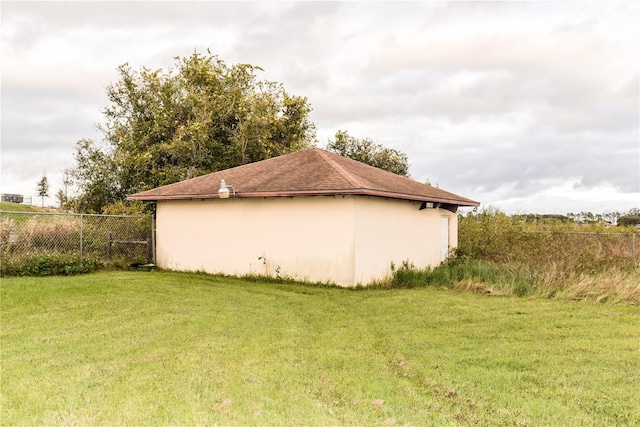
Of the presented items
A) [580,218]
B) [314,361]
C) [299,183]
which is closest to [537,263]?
[299,183]

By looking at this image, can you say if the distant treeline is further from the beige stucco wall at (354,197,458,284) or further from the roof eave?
the beige stucco wall at (354,197,458,284)

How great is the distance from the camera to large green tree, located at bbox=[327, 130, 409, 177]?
93.5 ft

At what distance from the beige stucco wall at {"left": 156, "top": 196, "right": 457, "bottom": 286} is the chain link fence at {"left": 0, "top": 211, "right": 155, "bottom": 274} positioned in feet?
2.57

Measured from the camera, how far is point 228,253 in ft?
42.1

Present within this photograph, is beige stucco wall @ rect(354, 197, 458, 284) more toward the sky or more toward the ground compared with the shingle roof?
more toward the ground

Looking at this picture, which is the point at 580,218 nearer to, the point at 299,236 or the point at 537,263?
the point at 537,263

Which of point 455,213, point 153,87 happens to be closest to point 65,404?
point 455,213

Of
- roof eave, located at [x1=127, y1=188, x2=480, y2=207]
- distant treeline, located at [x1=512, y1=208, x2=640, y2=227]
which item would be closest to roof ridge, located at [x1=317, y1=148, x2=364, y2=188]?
roof eave, located at [x1=127, y1=188, x2=480, y2=207]

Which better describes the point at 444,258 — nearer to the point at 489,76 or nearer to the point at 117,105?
the point at 489,76

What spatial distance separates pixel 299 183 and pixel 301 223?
102cm

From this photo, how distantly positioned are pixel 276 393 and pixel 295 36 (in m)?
12.5

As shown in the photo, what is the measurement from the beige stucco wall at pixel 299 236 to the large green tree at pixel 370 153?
14.3 m

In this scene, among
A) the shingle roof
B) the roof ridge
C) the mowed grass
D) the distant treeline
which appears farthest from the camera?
the distant treeline

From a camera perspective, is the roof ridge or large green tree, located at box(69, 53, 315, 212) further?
large green tree, located at box(69, 53, 315, 212)
